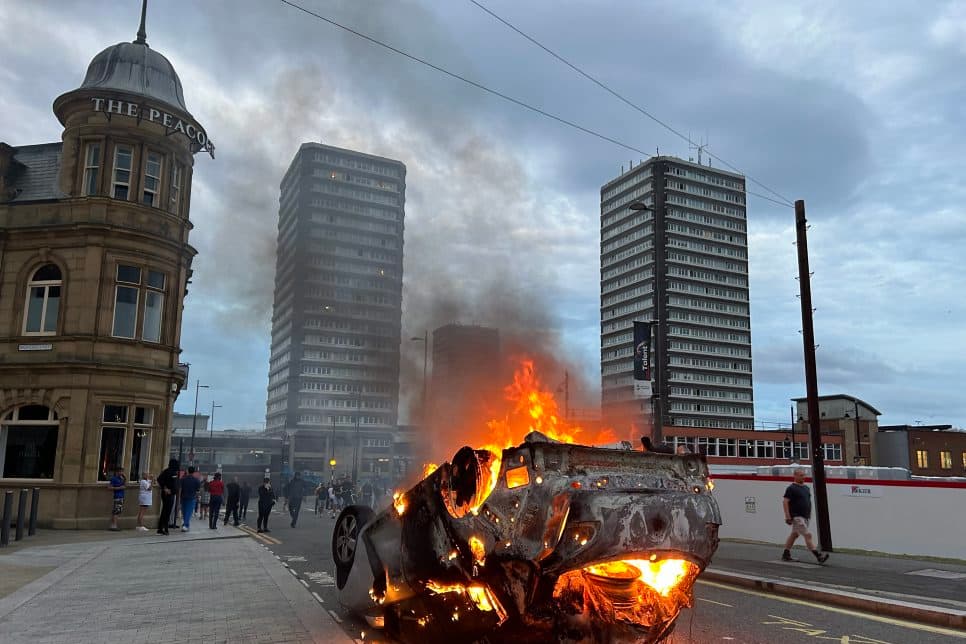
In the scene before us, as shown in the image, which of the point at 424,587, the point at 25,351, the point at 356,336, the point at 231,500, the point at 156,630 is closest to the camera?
the point at 424,587

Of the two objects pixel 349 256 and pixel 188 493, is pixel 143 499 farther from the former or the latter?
pixel 349 256

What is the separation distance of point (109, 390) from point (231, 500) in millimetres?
4819

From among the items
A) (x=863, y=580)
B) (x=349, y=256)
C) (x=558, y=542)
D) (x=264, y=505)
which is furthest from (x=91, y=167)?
(x=863, y=580)

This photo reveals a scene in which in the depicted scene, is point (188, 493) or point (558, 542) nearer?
point (558, 542)

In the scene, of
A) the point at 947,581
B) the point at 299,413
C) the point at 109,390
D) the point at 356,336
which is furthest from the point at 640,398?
the point at 299,413

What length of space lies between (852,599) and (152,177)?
19.5 m

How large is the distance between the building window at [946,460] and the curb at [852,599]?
72834 mm

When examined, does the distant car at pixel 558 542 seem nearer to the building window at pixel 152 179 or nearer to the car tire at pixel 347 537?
the car tire at pixel 347 537

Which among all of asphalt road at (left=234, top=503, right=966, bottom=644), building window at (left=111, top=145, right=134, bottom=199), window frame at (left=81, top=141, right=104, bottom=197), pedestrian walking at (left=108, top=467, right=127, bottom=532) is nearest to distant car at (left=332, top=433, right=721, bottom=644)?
asphalt road at (left=234, top=503, right=966, bottom=644)

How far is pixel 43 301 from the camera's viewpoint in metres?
18.0

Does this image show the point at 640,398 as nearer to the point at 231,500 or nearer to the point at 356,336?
the point at 356,336

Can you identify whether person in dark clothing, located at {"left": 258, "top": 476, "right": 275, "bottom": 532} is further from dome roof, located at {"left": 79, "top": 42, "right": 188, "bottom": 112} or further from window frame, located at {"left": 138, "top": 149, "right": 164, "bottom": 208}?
dome roof, located at {"left": 79, "top": 42, "right": 188, "bottom": 112}

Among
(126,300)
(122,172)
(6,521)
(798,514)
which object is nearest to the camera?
(798,514)

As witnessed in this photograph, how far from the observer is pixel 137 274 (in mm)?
18547
